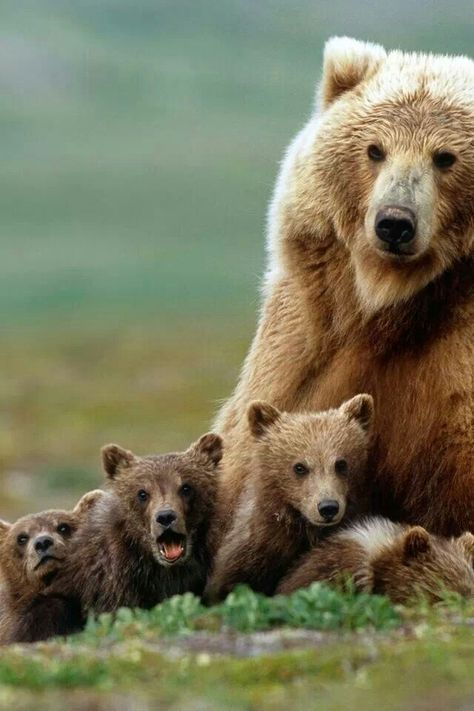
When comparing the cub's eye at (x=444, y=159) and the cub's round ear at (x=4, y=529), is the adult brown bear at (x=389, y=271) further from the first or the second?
the cub's round ear at (x=4, y=529)

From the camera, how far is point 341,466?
10492 mm

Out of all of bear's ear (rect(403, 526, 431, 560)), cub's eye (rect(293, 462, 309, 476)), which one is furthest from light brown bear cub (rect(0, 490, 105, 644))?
bear's ear (rect(403, 526, 431, 560))

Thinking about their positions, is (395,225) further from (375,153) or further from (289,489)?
(289,489)

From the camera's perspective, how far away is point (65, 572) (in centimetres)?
1077

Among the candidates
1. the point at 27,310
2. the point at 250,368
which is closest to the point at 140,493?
the point at 250,368

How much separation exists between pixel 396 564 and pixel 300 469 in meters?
1.07

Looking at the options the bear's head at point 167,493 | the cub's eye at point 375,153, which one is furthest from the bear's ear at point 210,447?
the cub's eye at point 375,153

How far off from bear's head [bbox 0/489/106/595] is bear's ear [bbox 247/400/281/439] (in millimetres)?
1110

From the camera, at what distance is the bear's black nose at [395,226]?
32.9ft

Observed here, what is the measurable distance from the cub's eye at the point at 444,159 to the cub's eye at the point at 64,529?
3292mm

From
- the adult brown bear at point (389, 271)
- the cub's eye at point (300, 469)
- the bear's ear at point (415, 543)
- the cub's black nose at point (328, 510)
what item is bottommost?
the bear's ear at point (415, 543)

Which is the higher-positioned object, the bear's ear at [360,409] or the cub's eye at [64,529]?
the bear's ear at [360,409]

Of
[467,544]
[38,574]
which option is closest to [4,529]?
[38,574]

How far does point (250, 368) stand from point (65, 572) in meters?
1.98
